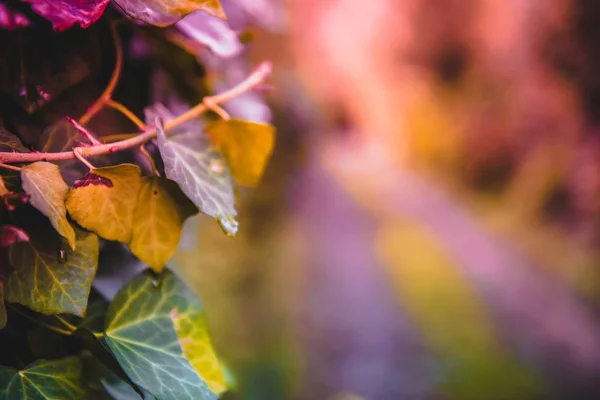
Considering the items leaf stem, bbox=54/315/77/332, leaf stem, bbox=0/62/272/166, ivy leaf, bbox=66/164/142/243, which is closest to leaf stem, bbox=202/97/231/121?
leaf stem, bbox=0/62/272/166

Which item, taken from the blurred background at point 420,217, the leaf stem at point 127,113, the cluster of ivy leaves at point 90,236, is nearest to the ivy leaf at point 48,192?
the cluster of ivy leaves at point 90,236

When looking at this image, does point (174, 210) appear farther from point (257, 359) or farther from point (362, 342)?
point (362, 342)

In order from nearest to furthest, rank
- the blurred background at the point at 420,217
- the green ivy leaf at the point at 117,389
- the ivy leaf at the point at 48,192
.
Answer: the ivy leaf at the point at 48,192, the green ivy leaf at the point at 117,389, the blurred background at the point at 420,217

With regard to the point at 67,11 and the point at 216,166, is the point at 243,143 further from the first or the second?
the point at 67,11

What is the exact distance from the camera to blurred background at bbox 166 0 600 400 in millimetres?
2418

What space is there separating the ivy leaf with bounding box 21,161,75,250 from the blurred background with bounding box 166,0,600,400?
21cm

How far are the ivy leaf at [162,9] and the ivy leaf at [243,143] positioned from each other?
0.12 m

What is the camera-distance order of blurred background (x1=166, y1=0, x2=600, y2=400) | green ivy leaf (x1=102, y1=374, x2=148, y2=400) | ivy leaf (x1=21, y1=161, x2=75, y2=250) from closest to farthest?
ivy leaf (x1=21, y1=161, x2=75, y2=250)
green ivy leaf (x1=102, y1=374, x2=148, y2=400)
blurred background (x1=166, y1=0, x2=600, y2=400)

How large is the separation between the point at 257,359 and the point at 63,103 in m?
2.02

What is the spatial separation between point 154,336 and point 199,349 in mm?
43

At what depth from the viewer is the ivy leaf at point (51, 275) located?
35 centimetres

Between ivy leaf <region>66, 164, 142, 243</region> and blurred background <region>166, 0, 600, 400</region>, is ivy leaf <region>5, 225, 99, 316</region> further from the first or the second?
blurred background <region>166, 0, 600, 400</region>

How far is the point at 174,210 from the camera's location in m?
0.42

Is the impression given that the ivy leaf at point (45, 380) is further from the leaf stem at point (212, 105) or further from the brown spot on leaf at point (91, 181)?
the leaf stem at point (212, 105)
